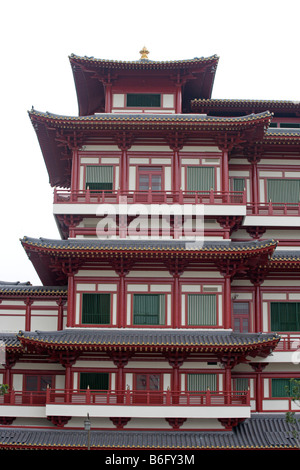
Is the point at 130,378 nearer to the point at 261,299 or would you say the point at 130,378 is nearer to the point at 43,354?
the point at 43,354

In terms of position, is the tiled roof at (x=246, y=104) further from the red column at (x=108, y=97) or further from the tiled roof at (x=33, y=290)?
the tiled roof at (x=33, y=290)

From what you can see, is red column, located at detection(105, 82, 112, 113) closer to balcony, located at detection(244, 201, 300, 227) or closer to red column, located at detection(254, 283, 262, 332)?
balcony, located at detection(244, 201, 300, 227)

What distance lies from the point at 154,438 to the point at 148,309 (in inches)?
236

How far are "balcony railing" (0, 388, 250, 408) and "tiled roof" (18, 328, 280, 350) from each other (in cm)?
232

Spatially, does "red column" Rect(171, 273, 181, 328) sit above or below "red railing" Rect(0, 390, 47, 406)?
above

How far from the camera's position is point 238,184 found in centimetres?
3147

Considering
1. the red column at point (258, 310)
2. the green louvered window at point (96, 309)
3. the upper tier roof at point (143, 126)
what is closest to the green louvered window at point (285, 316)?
the red column at point (258, 310)

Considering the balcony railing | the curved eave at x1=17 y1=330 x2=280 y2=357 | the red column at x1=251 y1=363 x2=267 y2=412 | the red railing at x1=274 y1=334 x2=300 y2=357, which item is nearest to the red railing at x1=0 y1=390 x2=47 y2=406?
the balcony railing

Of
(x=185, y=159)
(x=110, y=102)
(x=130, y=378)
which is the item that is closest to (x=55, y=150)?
(x=110, y=102)

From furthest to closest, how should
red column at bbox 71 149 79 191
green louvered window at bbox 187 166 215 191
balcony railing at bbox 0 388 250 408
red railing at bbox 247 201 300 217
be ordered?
red railing at bbox 247 201 300 217 < green louvered window at bbox 187 166 215 191 < red column at bbox 71 149 79 191 < balcony railing at bbox 0 388 250 408

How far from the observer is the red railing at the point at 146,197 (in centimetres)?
2861

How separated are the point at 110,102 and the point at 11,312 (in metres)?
12.8

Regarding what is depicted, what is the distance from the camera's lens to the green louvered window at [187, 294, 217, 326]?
90.0 feet

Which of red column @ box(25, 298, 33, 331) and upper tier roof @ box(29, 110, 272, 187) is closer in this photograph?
upper tier roof @ box(29, 110, 272, 187)
